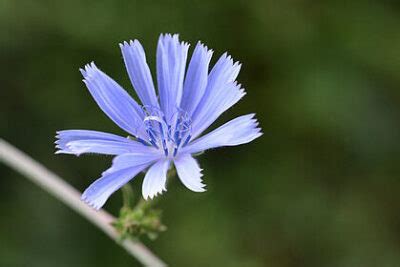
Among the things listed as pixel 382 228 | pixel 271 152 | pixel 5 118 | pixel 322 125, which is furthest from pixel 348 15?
pixel 5 118

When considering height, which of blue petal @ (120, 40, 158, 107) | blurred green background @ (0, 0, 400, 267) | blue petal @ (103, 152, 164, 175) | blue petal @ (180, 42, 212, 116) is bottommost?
blue petal @ (103, 152, 164, 175)

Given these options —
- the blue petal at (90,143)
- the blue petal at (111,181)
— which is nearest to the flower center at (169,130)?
the blue petal at (90,143)

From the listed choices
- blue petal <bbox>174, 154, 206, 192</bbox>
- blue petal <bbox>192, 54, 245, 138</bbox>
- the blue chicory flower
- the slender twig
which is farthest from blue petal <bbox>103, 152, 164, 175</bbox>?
the slender twig

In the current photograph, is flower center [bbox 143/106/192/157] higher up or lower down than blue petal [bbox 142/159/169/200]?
higher up

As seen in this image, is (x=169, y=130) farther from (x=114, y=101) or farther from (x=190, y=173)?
(x=190, y=173)

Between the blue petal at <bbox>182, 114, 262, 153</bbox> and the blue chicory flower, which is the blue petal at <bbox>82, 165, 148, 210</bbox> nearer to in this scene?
the blue chicory flower

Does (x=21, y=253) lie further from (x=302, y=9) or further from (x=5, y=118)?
(x=302, y=9)
